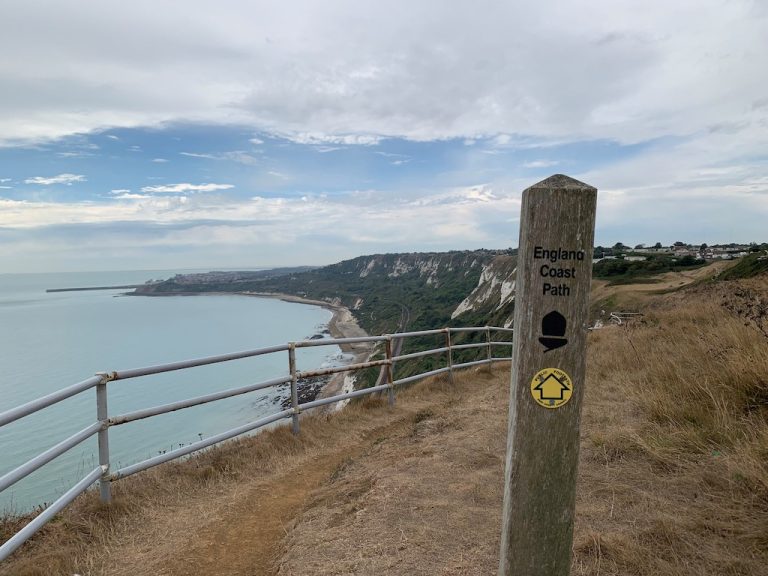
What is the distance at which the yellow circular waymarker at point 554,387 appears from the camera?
2.07 metres

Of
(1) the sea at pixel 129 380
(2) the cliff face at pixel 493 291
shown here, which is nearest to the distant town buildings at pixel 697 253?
(2) the cliff face at pixel 493 291

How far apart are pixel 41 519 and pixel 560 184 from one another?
12.7 ft

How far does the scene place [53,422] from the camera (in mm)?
34094

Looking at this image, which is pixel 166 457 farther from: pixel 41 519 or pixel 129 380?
pixel 129 380

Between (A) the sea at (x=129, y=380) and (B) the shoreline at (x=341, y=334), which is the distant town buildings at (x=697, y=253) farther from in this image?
(A) the sea at (x=129, y=380)

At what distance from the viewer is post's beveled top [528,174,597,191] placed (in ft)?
6.68

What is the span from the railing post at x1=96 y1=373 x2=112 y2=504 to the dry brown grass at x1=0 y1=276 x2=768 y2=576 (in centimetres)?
12

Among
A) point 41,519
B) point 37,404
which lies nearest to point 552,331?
point 37,404

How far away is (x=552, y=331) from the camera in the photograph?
6.81ft

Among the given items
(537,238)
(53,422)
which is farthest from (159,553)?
(53,422)

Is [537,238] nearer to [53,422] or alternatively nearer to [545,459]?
[545,459]

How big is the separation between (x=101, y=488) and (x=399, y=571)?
2.75 metres

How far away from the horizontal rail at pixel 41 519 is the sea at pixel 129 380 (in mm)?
1225

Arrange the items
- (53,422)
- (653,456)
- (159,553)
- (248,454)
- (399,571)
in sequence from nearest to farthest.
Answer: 1. (399,571)
2. (159,553)
3. (653,456)
4. (248,454)
5. (53,422)
